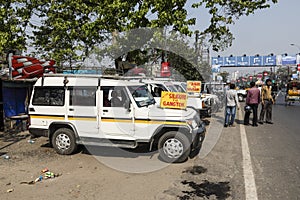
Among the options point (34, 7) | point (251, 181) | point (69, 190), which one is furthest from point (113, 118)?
point (34, 7)

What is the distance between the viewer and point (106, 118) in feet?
21.2

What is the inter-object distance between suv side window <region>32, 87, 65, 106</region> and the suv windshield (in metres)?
1.84

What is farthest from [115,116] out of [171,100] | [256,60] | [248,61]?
[256,60]

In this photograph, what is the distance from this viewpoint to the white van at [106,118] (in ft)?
20.2

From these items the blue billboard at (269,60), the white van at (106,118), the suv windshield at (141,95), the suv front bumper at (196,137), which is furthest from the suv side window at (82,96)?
the blue billboard at (269,60)

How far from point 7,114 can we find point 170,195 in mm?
8029

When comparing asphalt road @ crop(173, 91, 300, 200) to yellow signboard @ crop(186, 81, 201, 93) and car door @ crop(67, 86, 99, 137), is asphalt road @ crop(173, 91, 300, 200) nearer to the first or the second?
car door @ crop(67, 86, 99, 137)

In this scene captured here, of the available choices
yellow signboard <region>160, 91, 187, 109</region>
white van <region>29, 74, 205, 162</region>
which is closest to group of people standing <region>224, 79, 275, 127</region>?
white van <region>29, 74, 205, 162</region>

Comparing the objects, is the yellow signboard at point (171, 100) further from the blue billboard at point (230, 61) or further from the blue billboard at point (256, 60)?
the blue billboard at point (230, 61)

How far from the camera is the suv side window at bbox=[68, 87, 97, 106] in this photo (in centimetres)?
657

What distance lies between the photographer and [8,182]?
5.08 metres

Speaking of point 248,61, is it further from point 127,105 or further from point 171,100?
point 127,105

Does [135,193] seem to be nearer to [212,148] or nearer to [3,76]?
[212,148]

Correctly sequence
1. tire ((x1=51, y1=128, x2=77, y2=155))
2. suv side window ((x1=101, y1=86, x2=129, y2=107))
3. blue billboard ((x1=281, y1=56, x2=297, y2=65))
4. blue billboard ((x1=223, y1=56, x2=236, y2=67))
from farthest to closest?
blue billboard ((x1=223, y1=56, x2=236, y2=67)) < blue billboard ((x1=281, y1=56, x2=297, y2=65)) < tire ((x1=51, y1=128, x2=77, y2=155)) < suv side window ((x1=101, y1=86, x2=129, y2=107))
